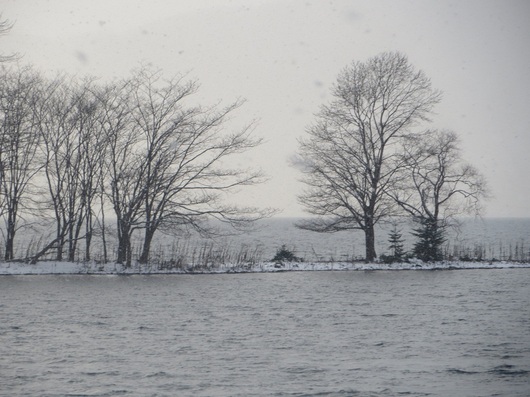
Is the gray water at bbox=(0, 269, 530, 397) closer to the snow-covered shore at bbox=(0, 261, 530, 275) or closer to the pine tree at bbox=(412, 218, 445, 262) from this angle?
the snow-covered shore at bbox=(0, 261, 530, 275)

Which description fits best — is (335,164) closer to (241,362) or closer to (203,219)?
(203,219)

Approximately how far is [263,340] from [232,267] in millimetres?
18839

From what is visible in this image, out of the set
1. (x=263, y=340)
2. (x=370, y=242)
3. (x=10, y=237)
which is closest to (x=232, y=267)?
(x=370, y=242)

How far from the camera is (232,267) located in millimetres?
33594

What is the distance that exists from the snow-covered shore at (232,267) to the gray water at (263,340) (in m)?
4.80

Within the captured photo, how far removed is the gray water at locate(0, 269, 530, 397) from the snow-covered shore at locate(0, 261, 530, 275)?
480 cm

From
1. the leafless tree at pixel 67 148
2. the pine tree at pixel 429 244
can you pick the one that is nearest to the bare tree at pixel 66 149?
the leafless tree at pixel 67 148

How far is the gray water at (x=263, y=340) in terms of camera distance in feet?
36.1

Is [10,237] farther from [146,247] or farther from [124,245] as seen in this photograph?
[146,247]

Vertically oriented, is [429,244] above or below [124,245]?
above

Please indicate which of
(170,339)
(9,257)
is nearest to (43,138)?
(9,257)

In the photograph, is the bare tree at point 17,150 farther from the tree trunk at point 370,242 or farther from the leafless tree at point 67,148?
the tree trunk at point 370,242

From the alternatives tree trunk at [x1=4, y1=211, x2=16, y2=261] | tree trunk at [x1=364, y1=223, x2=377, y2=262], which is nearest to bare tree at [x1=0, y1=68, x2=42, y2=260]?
tree trunk at [x1=4, y1=211, x2=16, y2=261]

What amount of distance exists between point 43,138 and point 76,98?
293 cm
